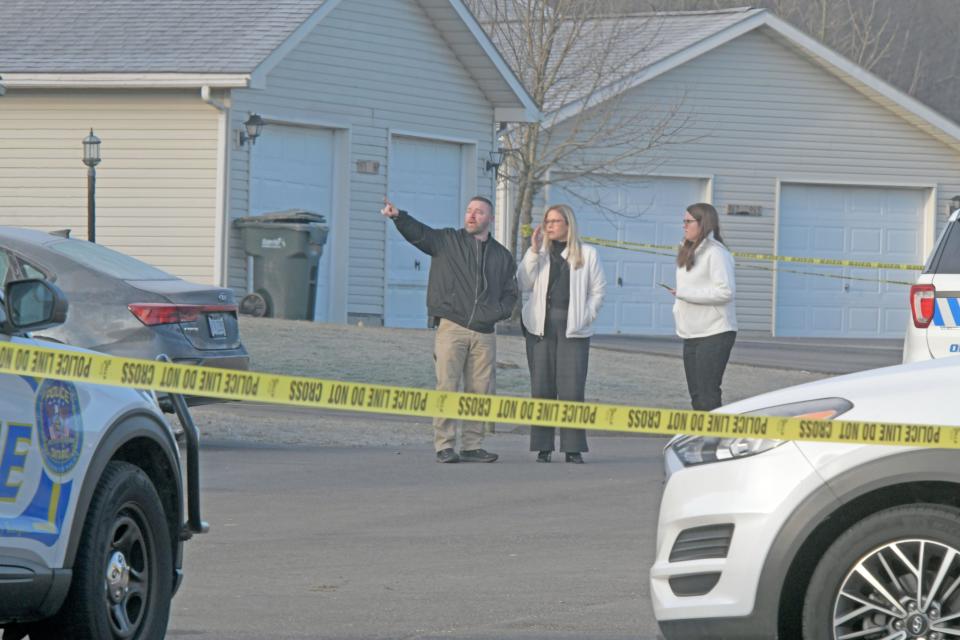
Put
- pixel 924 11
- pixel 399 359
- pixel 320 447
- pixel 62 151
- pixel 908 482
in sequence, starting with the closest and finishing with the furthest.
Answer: pixel 908 482, pixel 320 447, pixel 399 359, pixel 62 151, pixel 924 11

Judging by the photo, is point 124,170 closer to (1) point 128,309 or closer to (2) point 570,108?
(2) point 570,108

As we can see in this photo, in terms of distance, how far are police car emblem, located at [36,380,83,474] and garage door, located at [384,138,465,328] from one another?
66.8ft

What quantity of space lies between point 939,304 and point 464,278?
345 centimetres

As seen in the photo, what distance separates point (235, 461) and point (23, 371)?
7.55 metres

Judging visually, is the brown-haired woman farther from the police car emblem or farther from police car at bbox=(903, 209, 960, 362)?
the police car emblem

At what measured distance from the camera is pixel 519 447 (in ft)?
48.4

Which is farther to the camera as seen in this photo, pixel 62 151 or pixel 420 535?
pixel 62 151

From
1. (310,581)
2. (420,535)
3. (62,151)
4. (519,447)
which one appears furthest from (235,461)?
(62,151)

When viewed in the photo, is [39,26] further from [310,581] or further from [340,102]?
[310,581]

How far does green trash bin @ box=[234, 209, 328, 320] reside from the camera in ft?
74.9

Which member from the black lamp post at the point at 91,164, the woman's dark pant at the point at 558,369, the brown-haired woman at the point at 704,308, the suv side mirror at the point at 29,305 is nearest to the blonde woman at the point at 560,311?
the woman's dark pant at the point at 558,369

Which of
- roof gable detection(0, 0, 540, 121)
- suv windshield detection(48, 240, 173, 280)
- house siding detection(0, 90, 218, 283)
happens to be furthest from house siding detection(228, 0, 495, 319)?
suv windshield detection(48, 240, 173, 280)

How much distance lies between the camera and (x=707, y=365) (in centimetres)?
1252

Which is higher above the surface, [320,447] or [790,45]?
[790,45]
